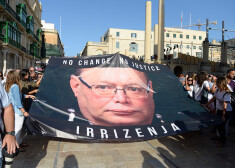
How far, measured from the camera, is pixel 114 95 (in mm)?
5340

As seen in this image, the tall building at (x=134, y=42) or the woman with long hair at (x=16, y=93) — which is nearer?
the woman with long hair at (x=16, y=93)

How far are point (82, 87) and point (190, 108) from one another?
2931mm

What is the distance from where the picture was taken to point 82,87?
5.46 meters

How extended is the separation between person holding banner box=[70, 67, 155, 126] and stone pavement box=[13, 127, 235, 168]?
700mm

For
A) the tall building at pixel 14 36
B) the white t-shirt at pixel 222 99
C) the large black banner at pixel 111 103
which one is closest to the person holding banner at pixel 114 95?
the large black banner at pixel 111 103

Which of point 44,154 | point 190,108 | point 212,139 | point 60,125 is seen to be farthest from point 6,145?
point 212,139

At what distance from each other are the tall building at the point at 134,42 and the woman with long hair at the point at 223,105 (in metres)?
51.9

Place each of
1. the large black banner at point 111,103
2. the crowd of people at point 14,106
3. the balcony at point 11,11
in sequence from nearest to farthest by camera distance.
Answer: the crowd of people at point 14,106 → the large black banner at point 111,103 → the balcony at point 11,11

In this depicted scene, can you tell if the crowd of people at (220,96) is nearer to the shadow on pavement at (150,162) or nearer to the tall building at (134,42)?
the shadow on pavement at (150,162)

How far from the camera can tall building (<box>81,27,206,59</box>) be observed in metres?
62.4

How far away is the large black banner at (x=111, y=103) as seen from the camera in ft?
14.9

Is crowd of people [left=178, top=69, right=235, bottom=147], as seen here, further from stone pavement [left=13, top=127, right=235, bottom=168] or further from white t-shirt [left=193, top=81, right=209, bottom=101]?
stone pavement [left=13, top=127, right=235, bottom=168]

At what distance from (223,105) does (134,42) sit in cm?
6357

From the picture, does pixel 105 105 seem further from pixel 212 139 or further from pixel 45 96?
pixel 212 139
